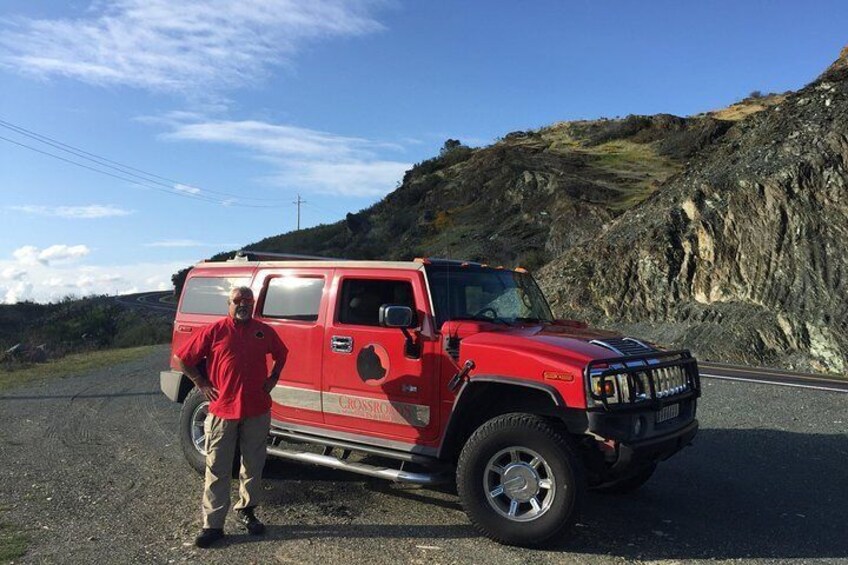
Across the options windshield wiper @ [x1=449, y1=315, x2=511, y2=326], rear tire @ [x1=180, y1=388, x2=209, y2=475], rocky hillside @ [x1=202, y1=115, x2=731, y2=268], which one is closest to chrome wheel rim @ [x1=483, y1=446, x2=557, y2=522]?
windshield wiper @ [x1=449, y1=315, x2=511, y2=326]

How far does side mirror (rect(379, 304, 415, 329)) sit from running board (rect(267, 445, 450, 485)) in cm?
116

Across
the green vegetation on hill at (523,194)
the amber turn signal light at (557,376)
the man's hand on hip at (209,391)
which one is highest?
the green vegetation on hill at (523,194)

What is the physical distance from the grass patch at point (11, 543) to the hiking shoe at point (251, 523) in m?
1.50

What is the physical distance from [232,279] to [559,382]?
380 cm

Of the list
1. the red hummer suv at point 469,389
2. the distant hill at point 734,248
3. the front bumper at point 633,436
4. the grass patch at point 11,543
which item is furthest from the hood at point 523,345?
the distant hill at point 734,248

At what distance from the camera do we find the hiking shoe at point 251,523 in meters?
5.11

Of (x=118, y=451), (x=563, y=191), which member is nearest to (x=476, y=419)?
(x=118, y=451)

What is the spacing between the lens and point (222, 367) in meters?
5.21

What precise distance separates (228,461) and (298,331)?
1429 mm

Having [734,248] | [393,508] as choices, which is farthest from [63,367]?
[734,248]

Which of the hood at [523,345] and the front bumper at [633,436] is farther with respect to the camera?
the hood at [523,345]

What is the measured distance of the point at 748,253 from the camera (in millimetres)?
19219

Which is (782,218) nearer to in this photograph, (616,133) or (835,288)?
(835,288)

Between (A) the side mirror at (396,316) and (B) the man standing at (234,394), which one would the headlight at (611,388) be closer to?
(A) the side mirror at (396,316)
